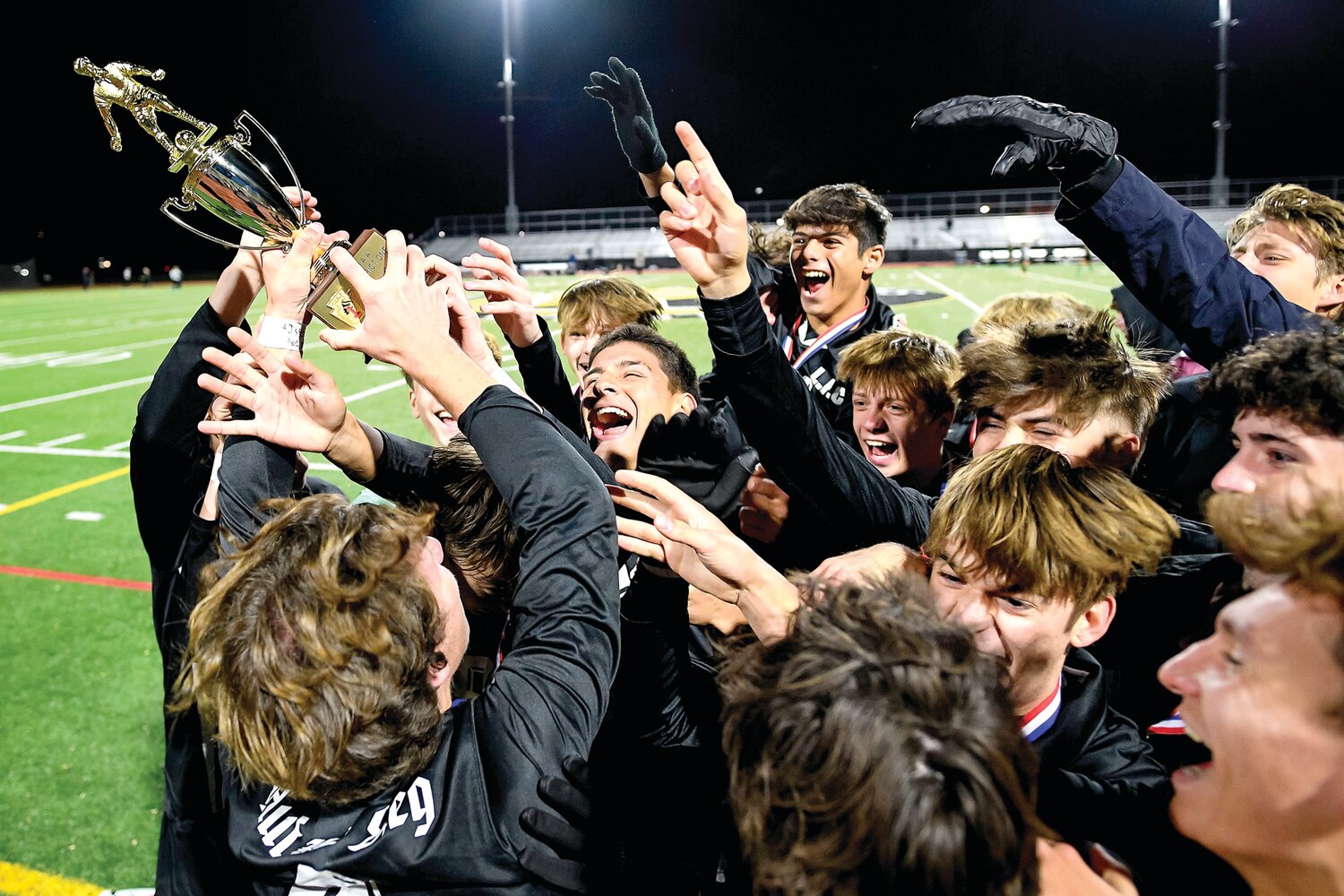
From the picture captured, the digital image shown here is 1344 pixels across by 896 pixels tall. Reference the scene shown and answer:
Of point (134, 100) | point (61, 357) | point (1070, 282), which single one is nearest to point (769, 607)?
point (134, 100)

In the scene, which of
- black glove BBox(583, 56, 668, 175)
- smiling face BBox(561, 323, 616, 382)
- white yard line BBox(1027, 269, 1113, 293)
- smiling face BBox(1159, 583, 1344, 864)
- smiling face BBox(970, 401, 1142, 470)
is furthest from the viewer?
white yard line BBox(1027, 269, 1113, 293)

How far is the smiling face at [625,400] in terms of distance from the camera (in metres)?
3.07

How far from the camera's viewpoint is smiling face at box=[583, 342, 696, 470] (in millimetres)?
3072

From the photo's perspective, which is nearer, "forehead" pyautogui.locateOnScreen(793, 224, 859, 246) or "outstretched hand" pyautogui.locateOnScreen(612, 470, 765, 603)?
"outstretched hand" pyautogui.locateOnScreen(612, 470, 765, 603)

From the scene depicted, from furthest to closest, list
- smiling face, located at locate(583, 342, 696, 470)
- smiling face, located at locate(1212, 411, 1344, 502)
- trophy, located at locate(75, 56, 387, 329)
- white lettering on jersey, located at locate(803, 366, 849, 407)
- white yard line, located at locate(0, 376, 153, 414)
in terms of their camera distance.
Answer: white yard line, located at locate(0, 376, 153, 414), white lettering on jersey, located at locate(803, 366, 849, 407), smiling face, located at locate(583, 342, 696, 470), trophy, located at locate(75, 56, 387, 329), smiling face, located at locate(1212, 411, 1344, 502)

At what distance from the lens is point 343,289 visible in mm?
2000

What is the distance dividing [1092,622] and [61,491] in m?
8.92

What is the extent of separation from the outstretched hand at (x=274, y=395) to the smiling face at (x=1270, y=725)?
68.8 inches

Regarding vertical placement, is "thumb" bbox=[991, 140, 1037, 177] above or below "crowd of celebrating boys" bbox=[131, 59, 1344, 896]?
above

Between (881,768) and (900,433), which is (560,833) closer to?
(881,768)

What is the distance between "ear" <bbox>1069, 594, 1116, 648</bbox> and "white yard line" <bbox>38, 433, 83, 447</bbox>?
11.0m

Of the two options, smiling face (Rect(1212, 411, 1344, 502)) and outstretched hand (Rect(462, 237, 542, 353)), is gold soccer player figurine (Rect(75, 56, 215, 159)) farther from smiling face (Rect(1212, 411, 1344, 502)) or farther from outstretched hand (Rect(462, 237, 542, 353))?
smiling face (Rect(1212, 411, 1344, 502))

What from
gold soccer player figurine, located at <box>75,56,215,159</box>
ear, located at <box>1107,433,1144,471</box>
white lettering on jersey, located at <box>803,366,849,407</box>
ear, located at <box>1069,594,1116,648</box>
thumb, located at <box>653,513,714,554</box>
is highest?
gold soccer player figurine, located at <box>75,56,215,159</box>

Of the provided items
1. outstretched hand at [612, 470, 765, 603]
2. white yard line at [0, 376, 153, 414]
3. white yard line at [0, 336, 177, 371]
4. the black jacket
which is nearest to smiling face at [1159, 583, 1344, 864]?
the black jacket
